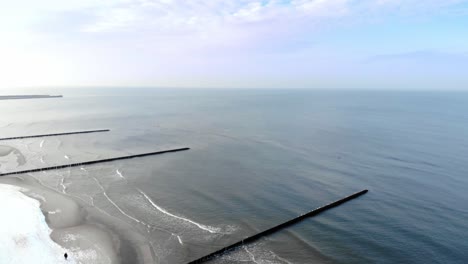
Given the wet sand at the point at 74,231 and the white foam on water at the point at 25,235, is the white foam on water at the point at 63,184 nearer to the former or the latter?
the wet sand at the point at 74,231

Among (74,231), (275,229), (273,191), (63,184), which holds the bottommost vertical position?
(74,231)

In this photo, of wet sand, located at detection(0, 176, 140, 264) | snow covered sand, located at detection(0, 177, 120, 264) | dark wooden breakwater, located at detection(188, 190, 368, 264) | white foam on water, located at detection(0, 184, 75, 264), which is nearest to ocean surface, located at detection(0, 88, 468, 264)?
dark wooden breakwater, located at detection(188, 190, 368, 264)

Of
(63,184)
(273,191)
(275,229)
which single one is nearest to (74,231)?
(63,184)

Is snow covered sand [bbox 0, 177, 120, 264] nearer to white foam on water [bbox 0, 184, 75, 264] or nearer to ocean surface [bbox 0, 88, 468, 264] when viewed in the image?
white foam on water [bbox 0, 184, 75, 264]

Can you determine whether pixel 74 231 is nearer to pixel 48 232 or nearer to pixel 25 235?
pixel 48 232

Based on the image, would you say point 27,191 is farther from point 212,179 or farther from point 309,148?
point 309,148

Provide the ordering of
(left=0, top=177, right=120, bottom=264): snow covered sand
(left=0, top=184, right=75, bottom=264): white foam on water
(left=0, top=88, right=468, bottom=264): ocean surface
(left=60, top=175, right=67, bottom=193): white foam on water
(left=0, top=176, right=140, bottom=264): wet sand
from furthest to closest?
(left=60, top=175, right=67, bottom=193): white foam on water
(left=0, top=88, right=468, bottom=264): ocean surface
(left=0, top=176, right=140, bottom=264): wet sand
(left=0, top=177, right=120, bottom=264): snow covered sand
(left=0, top=184, right=75, bottom=264): white foam on water

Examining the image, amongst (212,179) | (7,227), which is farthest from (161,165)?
(7,227)
